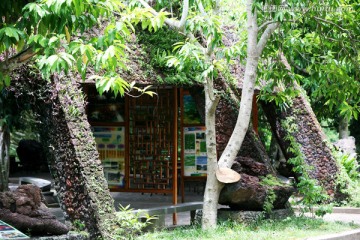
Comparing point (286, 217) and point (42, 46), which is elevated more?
point (42, 46)

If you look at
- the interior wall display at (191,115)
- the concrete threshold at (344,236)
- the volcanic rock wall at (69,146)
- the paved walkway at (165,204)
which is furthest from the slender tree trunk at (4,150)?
the concrete threshold at (344,236)

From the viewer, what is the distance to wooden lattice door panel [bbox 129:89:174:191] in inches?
584

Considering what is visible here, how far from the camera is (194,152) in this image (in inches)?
632

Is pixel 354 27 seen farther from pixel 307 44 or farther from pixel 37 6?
pixel 37 6

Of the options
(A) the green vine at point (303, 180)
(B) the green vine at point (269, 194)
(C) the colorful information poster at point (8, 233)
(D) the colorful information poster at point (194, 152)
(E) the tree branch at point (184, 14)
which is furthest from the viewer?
(D) the colorful information poster at point (194, 152)

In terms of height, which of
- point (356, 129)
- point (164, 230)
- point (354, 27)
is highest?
point (354, 27)

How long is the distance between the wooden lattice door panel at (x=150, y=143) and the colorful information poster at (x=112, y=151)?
191 millimetres

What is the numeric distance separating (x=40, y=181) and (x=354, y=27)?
367 inches

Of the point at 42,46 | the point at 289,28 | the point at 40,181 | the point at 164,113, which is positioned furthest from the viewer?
the point at 40,181

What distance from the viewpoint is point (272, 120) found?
1697cm

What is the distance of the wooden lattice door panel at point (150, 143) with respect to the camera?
48.6 feet

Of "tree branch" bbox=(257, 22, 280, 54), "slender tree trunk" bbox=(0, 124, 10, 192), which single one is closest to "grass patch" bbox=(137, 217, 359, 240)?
"tree branch" bbox=(257, 22, 280, 54)

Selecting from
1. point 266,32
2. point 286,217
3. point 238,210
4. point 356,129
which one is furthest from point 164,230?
point 356,129

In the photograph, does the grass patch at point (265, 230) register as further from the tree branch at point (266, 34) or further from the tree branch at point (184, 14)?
the tree branch at point (184, 14)
